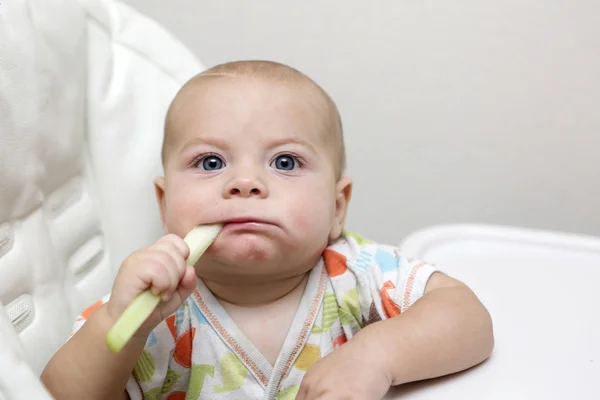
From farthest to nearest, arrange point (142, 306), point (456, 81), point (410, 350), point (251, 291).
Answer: point (456, 81), point (251, 291), point (410, 350), point (142, 306)

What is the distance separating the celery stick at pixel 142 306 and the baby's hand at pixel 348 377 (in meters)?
0.14

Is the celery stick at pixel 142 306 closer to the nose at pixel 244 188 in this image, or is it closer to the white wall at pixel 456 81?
the nose at pixel 244 188

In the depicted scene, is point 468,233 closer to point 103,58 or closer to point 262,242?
point 262,242

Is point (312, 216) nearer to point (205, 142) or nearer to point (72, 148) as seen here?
point (205, 142)

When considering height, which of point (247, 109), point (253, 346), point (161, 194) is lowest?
point (253, 346)

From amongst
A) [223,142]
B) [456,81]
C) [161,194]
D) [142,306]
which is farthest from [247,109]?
[456,81]

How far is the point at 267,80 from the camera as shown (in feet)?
2.21

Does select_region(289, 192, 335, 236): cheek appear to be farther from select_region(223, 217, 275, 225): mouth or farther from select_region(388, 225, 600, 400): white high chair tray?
select_region(388, 225, 600, 400): white high chair tray

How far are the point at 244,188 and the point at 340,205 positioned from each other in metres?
0.16

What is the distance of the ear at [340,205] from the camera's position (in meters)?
0.71

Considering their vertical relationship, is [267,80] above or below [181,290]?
above

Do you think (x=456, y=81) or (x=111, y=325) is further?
(x=456, y=81)

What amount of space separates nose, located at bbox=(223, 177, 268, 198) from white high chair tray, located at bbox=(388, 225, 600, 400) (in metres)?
0.21

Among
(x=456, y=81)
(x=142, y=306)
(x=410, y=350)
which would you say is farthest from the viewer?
(x=456, y=81)
